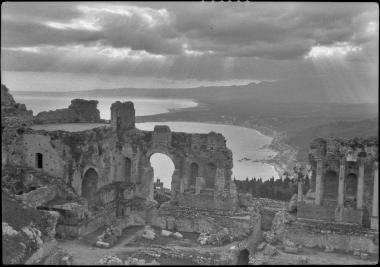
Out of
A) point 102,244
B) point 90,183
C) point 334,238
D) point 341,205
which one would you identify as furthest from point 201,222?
point 341,205

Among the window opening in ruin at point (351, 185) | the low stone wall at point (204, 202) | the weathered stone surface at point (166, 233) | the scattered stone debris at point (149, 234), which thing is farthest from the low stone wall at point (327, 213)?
the scattered stone debris at point (149, 234)

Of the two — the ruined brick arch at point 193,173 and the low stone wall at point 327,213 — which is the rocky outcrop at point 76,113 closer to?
the ruined brick arch at point 193,173

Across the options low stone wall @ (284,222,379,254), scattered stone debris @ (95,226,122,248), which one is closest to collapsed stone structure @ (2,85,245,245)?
scattered stone debris @ (95,226,122,248)

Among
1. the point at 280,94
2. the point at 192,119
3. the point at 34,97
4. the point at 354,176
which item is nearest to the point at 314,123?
the point at 192,119

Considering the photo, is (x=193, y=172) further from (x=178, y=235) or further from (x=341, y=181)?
(x=341, y=181)

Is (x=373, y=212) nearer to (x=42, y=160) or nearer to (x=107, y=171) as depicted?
(x=107, y=171)

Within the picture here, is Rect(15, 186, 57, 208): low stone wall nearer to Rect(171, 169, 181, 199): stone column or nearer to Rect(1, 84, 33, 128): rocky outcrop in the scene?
Rect(1, 84, 33, 128): rocky outcrop
